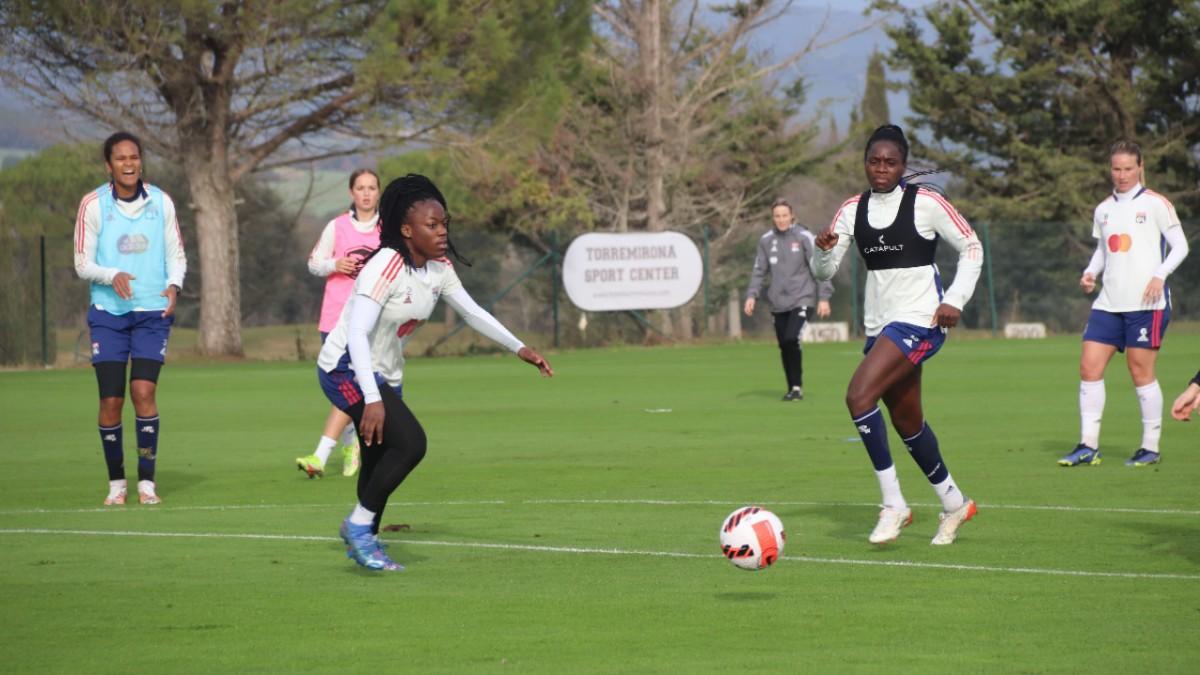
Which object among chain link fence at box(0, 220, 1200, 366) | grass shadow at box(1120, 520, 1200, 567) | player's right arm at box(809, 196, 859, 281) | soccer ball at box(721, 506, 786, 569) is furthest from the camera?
chain link fence at box(0, 220, 1200, 366)

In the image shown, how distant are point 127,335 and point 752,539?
5.47 metres

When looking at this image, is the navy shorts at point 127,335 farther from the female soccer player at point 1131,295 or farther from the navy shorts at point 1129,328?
the navy shorts at point 1129,328

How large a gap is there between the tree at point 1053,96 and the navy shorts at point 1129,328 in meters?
37.1

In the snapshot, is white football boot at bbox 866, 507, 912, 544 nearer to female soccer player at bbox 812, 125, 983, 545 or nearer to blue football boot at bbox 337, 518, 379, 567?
female soccer player at bbox 812, 125, 983, 545

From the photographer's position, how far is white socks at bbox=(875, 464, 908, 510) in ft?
31.0

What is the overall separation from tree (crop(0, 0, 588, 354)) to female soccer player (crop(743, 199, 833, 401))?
16.3m

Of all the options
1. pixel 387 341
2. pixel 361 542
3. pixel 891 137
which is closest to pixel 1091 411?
pixel 891 137

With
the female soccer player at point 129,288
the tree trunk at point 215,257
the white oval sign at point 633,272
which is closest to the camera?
the female soccer player at point 129,288

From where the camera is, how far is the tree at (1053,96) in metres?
50.6

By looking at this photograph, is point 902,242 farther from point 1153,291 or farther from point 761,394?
point 761,394

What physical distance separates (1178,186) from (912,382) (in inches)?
1770

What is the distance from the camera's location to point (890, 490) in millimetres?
9477

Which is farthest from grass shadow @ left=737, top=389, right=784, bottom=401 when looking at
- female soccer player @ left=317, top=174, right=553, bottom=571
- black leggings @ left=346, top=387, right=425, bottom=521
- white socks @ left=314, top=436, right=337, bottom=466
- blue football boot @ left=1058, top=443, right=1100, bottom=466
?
black leggings @ left=346, top=387, right=425, bottom=521

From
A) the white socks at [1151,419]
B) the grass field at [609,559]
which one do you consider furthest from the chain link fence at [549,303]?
the white socks at [1151,419]
